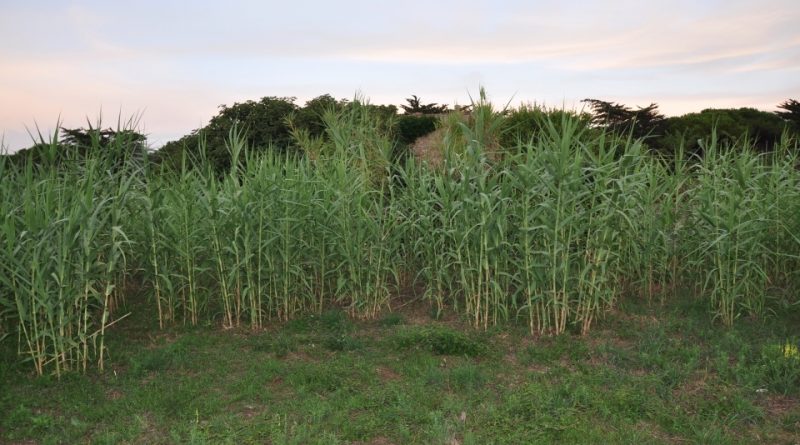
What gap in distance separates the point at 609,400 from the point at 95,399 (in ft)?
12.0

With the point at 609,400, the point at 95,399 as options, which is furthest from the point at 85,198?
the point at 609,400

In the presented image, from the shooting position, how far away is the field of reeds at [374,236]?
546 centimetres

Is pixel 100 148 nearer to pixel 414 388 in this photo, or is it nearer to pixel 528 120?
pixel 414 388

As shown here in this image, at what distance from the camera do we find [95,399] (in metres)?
4.90

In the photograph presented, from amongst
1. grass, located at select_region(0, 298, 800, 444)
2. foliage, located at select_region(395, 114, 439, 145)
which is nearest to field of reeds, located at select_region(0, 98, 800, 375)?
grass, located at select_region(0, 298, 800, 444)

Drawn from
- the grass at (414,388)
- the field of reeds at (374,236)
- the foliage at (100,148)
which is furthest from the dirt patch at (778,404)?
the foliage at (100,148)

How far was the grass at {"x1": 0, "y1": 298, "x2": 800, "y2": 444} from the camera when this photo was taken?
435cm

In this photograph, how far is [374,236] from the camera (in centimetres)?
663

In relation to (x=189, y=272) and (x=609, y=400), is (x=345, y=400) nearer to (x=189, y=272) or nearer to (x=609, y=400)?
(x=609, y=400)

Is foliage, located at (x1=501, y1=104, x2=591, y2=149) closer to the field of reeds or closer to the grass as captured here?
the field of reeds

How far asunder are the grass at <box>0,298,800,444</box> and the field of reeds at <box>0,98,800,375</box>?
288 millimetres

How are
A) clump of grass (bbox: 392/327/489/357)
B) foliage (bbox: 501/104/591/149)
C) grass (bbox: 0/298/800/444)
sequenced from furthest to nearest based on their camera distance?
foliage (bbox: 501/104/591/149) → clump of grass (bbox: 392/327/489/357) → grass (bbox: 0/298/800/444)

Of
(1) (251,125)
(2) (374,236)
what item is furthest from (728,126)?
(2) (374,236)

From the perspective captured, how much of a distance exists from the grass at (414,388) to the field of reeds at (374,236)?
0.29 meters
